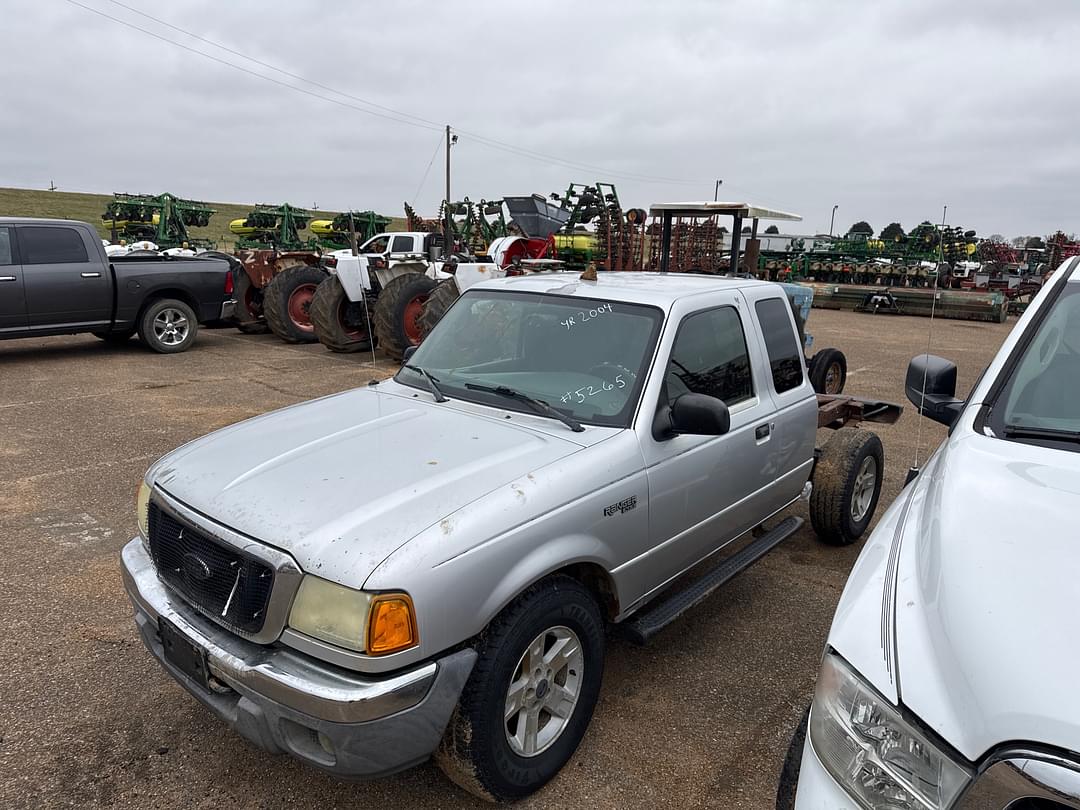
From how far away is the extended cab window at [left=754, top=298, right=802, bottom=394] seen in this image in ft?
12.6

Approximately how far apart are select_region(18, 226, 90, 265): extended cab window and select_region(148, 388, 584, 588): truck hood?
875 cm

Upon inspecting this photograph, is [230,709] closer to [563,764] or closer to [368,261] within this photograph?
[563,764]

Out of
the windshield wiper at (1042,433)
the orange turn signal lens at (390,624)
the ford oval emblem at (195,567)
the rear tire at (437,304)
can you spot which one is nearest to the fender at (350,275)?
the rear tire at (437,304)

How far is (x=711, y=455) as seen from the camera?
10.5 ft

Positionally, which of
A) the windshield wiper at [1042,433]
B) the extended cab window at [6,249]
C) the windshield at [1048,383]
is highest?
the extended cab window at [6,249]

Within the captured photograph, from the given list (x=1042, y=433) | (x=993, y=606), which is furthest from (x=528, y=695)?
(x=1042, y=433)

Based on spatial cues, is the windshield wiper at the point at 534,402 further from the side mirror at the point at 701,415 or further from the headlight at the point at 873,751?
the headlight at the point at 873,751

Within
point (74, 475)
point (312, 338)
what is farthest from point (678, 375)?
point (312, 338)

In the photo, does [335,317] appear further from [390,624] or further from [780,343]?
[390,624]

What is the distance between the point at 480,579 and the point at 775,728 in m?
1.58

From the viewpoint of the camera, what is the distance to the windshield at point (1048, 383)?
7.86 ft

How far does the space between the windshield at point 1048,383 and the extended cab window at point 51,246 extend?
11194 mm

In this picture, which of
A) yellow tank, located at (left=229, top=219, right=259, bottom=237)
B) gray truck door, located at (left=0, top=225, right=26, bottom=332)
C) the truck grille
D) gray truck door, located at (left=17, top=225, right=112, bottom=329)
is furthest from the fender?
yellow tank, located at (left=229, top=219, right=259, bottom=237)

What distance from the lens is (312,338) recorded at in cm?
1256
